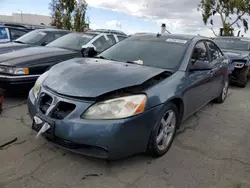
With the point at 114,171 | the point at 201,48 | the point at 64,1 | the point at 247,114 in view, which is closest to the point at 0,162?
the point at 114,171

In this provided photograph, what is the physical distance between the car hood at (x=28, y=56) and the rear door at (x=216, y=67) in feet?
9.56

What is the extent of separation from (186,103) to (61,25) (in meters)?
17.4

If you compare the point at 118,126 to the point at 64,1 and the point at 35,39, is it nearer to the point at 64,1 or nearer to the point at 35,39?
the point at 35,39

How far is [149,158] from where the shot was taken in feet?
9.00

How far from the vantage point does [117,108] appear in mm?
2262

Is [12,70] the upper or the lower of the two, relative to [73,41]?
lower

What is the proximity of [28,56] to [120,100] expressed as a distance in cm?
285

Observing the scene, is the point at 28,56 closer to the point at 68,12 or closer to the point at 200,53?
the point at 200,53

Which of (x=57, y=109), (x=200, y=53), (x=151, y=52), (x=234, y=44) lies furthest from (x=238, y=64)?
(x=57, y=109)

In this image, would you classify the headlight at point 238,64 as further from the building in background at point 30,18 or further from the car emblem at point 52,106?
the building in background at point 30,18

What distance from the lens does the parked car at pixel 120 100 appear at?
7.29ft

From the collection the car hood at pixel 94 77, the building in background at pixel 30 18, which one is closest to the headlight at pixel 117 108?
the car hood at pixel 94 77

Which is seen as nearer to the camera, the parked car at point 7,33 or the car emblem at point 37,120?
the car emblem at point 37,120

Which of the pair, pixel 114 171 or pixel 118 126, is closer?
pixel 118 126
